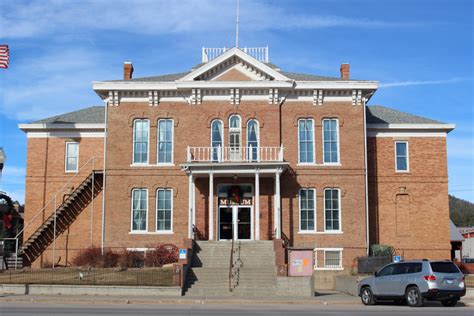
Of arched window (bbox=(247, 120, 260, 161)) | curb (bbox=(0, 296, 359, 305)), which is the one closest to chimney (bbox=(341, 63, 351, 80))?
arched window (bbox=(247, 120, 260, 161))

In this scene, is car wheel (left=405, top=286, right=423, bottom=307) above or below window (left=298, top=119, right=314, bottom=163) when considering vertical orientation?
below

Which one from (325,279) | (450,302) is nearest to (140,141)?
(325,279)

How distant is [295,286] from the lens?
25234 mm

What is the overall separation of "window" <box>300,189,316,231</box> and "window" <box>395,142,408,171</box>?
5940 mm

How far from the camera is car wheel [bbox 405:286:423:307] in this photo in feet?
66.9

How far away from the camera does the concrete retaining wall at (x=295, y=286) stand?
2509 cm

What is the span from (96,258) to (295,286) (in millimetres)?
12529

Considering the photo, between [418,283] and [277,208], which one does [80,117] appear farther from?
[418,283]

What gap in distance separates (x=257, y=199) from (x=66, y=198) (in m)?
12.3

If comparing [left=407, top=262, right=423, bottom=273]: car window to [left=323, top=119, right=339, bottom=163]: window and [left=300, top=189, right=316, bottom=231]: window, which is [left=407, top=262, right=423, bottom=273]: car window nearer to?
[left=300, top=189, right=316, bottom=231]: window

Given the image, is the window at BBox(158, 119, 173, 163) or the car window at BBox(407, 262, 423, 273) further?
the window at BBox(158, 119, 173, 163)

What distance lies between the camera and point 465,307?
68.1 ft

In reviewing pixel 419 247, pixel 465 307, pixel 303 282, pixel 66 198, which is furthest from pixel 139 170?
pixel 465 307

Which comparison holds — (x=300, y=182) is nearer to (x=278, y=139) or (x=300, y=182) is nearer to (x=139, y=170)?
(x=278, y=139)
